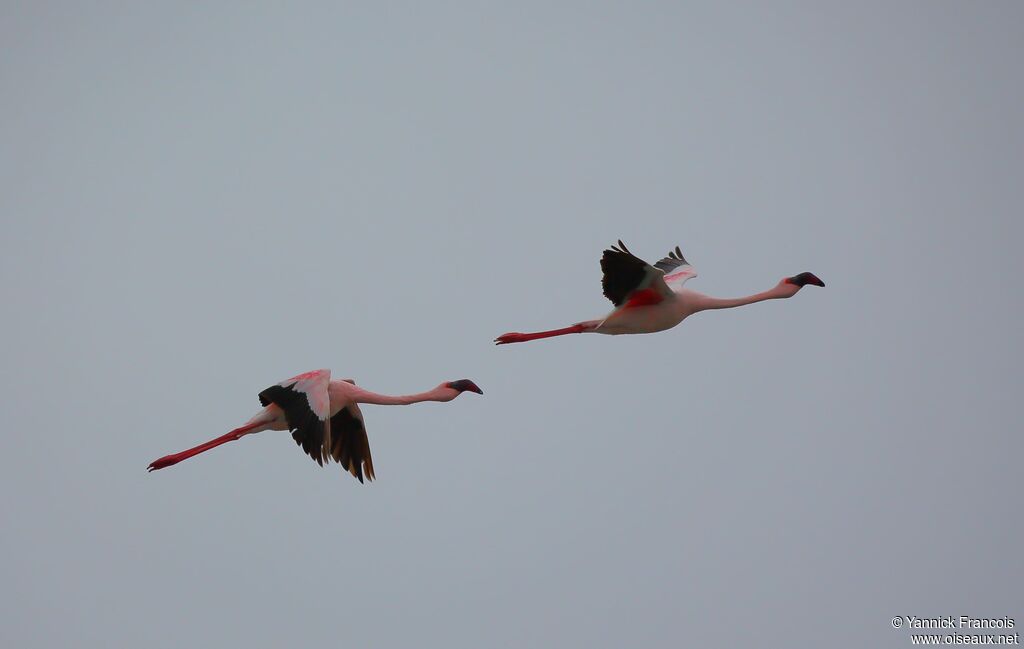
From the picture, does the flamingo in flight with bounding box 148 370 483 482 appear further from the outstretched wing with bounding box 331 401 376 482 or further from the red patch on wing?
the red patch on wing

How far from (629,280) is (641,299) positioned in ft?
1.48

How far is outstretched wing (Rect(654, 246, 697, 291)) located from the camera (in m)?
23.0

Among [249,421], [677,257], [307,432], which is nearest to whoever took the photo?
[307,432]

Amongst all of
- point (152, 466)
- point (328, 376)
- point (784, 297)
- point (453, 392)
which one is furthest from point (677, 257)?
point (152, 466)

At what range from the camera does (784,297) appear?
2211cm

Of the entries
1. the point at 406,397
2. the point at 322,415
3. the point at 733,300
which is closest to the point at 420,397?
the point at 406,397

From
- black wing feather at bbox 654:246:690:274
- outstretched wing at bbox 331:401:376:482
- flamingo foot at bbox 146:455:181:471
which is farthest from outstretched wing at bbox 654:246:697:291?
flamingo foot at bbox 146:455:181:471

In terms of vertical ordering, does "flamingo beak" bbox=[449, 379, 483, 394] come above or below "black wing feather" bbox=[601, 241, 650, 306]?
below

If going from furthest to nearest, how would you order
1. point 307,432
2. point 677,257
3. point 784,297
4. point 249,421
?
point 677,257
point 784,297
point 249,421
point 307,432

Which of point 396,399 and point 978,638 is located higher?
point 396,399

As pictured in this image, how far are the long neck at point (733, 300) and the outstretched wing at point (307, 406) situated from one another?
522 cm

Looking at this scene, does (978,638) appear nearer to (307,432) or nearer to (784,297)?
(784,297)

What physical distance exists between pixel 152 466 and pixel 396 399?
11.3ft

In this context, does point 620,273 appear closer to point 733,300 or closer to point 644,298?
point 644,298
